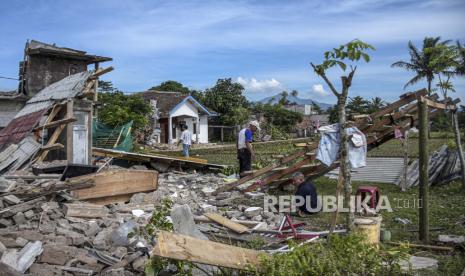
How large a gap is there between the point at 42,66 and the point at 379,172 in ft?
53.4

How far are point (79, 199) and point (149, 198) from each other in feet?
4.87

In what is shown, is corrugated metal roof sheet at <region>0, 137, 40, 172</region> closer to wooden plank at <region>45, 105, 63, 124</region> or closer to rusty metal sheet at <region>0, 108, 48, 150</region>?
rusty metal sheet at <region>0, 108, 48, 150</region>

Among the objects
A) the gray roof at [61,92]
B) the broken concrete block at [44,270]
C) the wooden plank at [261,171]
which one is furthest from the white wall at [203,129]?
the broken concrete block at [44,270]

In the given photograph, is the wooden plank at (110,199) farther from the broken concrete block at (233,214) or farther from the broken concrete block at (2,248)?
the broken concrete block at (2,248)

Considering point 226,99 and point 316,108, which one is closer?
point 226,99

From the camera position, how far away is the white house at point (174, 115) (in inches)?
1412

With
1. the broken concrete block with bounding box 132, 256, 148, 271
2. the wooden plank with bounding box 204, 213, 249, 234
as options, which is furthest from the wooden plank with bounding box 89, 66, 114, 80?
the broken concrete block with bounding box 132, 256, 148, 271

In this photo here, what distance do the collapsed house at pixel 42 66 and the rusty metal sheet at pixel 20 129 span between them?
698 cm

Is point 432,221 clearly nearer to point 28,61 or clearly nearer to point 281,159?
point 281,159

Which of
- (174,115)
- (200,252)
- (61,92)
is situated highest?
(174,115)

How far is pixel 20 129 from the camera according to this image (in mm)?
12484

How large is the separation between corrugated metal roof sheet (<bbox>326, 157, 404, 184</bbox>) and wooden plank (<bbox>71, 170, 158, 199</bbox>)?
6.03m

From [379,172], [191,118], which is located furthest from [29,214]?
[191,118]

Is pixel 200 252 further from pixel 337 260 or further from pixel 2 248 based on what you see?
pixel 2 248
